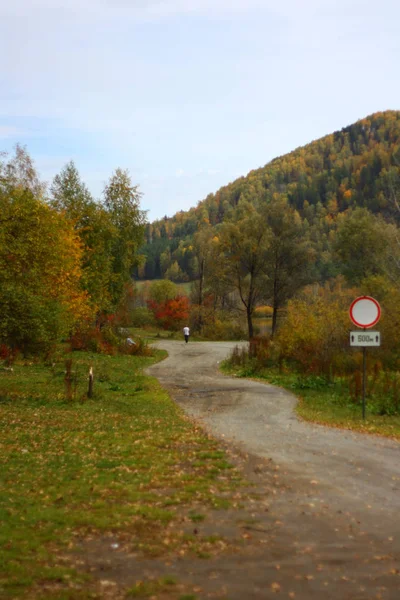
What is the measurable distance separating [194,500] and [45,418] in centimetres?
1003

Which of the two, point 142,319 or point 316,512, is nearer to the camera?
point 316,512

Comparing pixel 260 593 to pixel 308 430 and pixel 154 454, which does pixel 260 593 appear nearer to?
pixel 154 454

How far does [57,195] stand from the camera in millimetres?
49281

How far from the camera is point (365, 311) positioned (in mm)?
15375

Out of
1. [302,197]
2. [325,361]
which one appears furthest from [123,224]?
[302,197]

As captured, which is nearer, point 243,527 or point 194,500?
point 243,527

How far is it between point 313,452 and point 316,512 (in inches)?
155

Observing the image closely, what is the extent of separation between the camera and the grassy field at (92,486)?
19.2ft

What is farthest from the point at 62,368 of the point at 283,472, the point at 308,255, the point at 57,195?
the point at 308,255

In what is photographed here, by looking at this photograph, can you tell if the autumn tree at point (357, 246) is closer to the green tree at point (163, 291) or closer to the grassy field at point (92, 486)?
the green tree at point (163, 291)

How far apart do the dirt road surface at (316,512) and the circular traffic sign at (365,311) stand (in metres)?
3.03

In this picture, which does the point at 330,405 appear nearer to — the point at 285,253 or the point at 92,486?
the point at 92,486

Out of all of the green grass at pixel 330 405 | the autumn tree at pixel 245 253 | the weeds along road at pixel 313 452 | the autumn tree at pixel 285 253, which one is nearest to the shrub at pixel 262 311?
the autumn tree at pixel 245 253

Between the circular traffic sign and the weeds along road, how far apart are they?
9.96 feet
